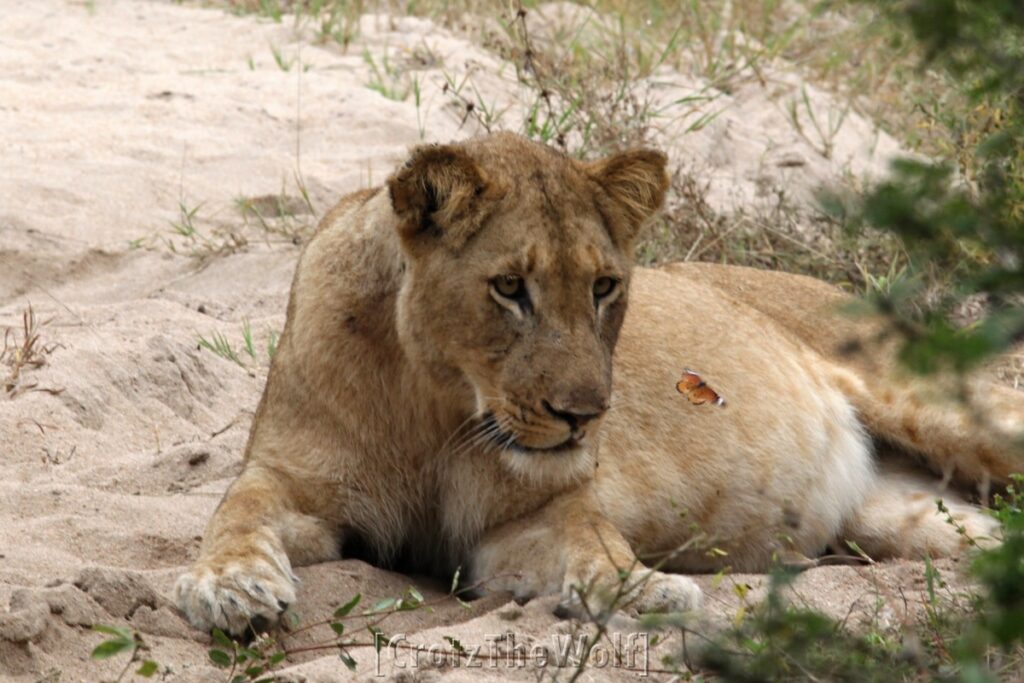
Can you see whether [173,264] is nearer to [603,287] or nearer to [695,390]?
[695,390]

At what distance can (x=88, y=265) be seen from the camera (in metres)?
6.48

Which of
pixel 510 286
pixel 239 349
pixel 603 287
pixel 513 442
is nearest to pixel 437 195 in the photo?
pixel 510 286

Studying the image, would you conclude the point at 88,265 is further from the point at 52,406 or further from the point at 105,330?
the point at 52,406

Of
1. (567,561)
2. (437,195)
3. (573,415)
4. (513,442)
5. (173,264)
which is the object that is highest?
(437,195)

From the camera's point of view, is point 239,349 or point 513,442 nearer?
point 513,442

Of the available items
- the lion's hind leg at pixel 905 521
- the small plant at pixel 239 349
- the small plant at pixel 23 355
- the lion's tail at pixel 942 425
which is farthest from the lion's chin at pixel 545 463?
the small plant at pixel 239 349

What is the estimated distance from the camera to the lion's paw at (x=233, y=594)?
3404 mm

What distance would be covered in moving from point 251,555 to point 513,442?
65cm

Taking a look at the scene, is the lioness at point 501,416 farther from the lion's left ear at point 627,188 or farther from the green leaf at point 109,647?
the green leaf at point 109,647

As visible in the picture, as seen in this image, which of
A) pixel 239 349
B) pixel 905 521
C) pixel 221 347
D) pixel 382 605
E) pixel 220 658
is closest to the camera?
pixel 220 658

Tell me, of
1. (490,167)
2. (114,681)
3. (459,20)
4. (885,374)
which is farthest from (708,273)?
(459,20)

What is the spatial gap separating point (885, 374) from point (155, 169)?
371 cm

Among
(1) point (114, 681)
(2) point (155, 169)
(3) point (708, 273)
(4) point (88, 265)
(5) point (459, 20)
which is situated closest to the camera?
(1) point (114, 681)

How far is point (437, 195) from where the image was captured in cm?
381
